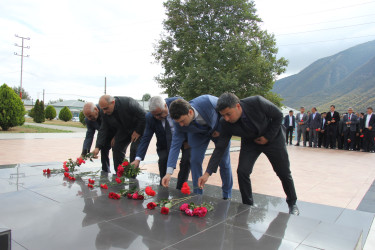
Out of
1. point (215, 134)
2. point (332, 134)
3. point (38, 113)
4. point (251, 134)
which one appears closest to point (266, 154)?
point (251, 134)

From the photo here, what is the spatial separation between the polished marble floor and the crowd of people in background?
399 inches

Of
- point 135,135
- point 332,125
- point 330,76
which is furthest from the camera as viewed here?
point 330,76

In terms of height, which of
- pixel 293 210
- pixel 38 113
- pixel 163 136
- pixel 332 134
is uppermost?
pixel 38 113

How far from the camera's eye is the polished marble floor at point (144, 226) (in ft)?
5.51

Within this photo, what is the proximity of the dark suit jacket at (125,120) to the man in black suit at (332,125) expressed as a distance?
34.2 ft

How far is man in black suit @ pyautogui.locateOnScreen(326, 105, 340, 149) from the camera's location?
11.9m

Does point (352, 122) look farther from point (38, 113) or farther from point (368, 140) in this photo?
point (38, 113)

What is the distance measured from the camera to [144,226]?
1933 mm

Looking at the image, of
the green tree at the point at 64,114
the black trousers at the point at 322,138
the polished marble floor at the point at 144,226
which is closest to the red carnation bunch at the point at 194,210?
the polished marble floor at the point at 144,226

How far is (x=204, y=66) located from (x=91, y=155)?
16.5 meters

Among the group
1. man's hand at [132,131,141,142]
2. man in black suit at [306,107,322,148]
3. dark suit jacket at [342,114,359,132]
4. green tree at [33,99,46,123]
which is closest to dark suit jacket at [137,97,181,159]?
man's hand at [132,131,141,142]

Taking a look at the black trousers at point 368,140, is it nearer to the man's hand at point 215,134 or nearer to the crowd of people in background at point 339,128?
the crowd of people in background at point 339,128

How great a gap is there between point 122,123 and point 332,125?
10.8 meters

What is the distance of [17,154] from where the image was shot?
740 cm
